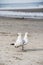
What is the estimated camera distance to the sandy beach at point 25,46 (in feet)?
18.1

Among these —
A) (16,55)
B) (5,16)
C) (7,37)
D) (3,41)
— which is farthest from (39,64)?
(5,16)

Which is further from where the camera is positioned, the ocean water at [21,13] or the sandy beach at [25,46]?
the ocean water at [21,13]

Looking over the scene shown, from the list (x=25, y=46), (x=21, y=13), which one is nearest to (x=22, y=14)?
(x=21, y=13)

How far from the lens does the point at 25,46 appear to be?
6629 millimetres

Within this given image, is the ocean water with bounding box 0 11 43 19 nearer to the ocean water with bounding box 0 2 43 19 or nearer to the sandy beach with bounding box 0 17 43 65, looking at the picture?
the ocean water with bounding box 0 2 43 19

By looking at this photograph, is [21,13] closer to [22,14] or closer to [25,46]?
[22,14]

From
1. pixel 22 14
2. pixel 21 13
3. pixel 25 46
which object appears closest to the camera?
pixel 25 46

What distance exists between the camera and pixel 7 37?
7773 millimetres

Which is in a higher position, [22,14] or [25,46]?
[22,14]

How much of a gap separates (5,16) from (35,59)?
19.4 ft

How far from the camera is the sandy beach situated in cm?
553

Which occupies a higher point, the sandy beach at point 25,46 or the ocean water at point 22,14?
→ the ocean water at point 22,14

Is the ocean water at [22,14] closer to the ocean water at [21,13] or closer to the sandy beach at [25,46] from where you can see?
the ocean water at [21,13]

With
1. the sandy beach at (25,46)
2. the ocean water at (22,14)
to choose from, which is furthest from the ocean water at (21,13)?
the sandy beach at (25,46)
